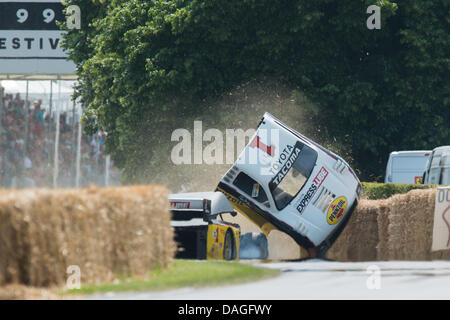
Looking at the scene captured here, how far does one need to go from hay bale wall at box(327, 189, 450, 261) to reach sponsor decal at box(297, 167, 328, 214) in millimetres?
1193

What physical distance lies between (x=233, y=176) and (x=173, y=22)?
12.9 m

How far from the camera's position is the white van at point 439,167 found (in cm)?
2288

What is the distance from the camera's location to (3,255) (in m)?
11.0

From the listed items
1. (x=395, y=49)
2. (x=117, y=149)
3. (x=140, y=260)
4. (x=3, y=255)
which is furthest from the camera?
(x=117, y=149)

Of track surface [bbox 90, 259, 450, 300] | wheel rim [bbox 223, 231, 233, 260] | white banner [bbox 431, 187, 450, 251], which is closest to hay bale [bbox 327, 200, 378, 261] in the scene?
white banner [bbox 431, 187, 450, 251]

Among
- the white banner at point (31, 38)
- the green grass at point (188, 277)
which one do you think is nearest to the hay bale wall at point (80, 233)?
the green grass at point (188, 277)

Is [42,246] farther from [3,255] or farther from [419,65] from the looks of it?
[419,65]

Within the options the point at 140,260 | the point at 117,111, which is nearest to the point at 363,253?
the point at 140,260

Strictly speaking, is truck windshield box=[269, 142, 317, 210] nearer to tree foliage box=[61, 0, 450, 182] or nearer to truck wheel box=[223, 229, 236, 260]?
truck wheel box=[223, 229, 236, 260]

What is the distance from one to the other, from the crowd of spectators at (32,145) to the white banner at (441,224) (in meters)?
45.1

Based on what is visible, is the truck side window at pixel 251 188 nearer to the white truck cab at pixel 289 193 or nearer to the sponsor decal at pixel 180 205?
the white truck cab at pixel 289 193

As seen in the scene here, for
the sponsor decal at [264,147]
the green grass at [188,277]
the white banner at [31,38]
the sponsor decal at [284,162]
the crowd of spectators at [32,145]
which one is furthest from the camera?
the crowd of spectators at [32,145]
